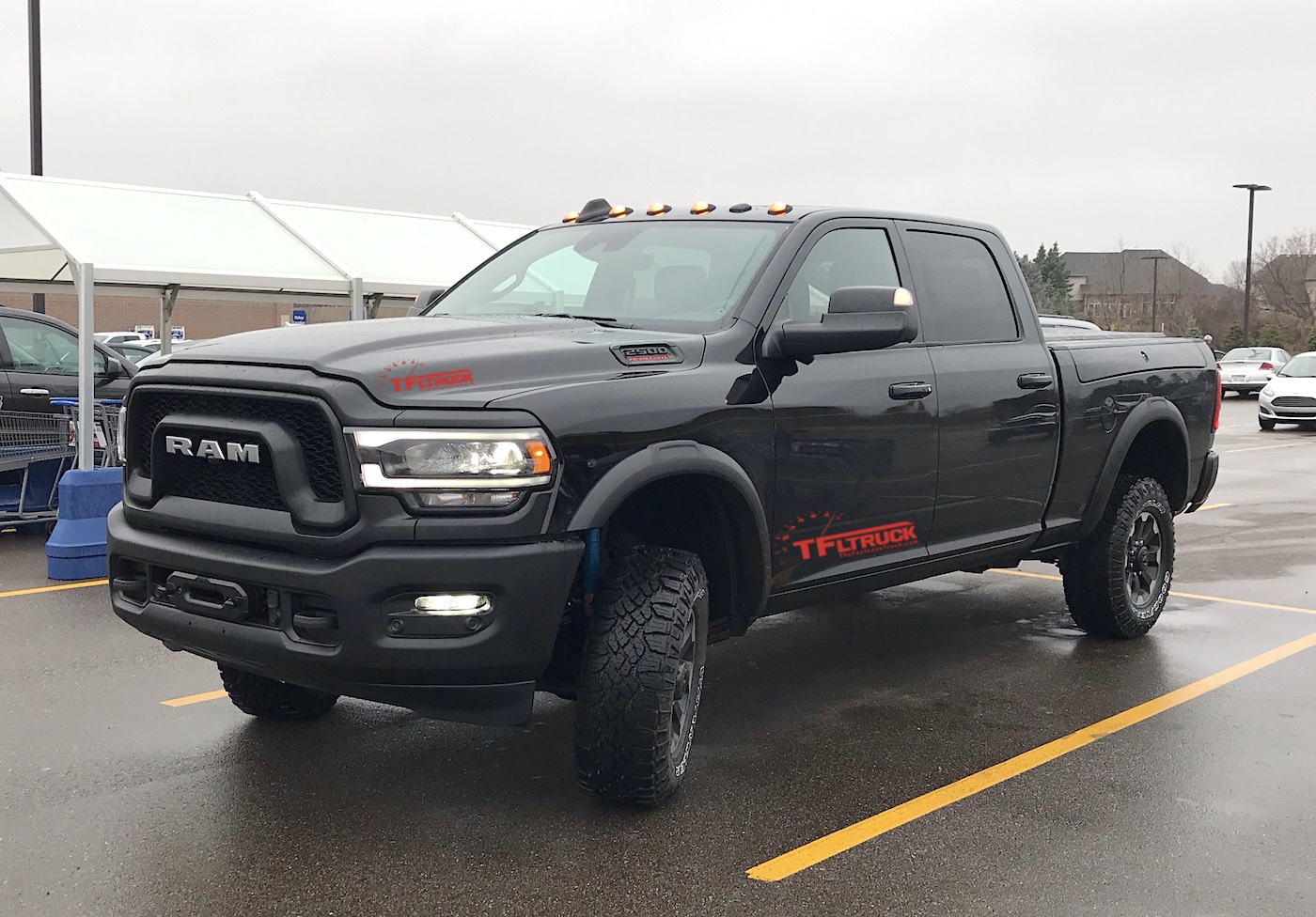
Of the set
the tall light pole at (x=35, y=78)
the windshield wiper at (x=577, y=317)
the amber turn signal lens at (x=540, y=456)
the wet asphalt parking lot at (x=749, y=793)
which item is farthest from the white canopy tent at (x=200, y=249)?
the tall light pole at (x=35, y=78)

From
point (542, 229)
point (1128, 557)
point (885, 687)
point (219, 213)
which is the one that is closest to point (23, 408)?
point (219, 213)

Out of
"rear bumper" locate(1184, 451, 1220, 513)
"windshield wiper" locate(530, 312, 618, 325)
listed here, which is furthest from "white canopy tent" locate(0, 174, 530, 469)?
"rear bumper" locate(1184, 451, 1220, 513)

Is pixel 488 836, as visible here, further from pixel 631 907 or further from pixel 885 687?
pixel 885 687

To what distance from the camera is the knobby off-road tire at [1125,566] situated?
21.5 feet

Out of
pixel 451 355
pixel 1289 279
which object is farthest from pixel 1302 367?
pixel 1289 279

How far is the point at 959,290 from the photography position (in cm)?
582

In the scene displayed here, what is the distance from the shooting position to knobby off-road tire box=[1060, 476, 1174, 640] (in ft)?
21.5

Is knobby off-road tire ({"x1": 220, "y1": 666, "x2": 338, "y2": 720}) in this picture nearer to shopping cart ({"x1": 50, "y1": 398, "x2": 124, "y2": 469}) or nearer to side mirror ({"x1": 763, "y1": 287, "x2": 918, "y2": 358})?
side mirror ({"x1": 763, "y1": 287, "x2": 918, "y2": 358})

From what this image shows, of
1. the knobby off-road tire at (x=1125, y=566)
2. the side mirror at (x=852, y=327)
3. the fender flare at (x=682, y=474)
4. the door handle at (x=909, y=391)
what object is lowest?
the knobby off-road tire at (x=1125, y=566)

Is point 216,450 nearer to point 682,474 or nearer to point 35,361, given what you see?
point 682,474

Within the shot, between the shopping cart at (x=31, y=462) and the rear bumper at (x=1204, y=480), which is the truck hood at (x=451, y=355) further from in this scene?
the shopping cart at (x=31, y=462)

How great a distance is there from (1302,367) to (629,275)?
24.1m

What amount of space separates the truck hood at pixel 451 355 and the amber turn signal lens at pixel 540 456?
A: 18 cm

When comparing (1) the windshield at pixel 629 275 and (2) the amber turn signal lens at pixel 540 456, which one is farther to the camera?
(1) the windshield at pixel 629 275
